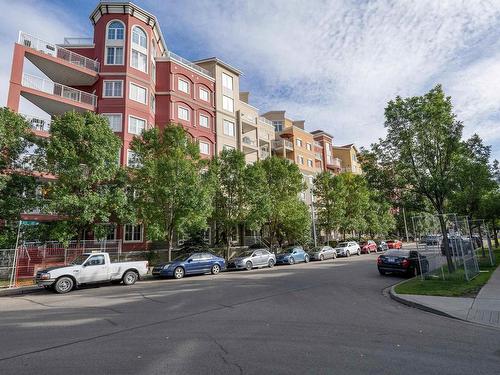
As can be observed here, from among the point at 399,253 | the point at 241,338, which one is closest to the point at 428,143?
the point at 399,253

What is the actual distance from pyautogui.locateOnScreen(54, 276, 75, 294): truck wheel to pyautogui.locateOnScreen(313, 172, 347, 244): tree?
105ft

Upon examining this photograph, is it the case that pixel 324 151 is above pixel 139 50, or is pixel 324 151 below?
below

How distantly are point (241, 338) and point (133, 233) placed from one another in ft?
76.9

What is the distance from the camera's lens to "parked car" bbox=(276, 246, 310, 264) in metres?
27.4

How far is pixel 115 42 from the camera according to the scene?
2980 centimetres

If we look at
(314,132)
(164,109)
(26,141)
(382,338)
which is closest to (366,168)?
(382,338)

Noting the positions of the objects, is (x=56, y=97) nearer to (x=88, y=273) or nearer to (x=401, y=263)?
(x=88, y=273)

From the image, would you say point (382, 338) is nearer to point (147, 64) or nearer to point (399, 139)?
point (399, 139)

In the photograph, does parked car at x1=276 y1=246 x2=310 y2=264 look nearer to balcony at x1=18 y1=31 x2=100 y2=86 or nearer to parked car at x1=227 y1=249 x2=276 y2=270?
parked car at x1=227 y1=249 x2=276 y2=270

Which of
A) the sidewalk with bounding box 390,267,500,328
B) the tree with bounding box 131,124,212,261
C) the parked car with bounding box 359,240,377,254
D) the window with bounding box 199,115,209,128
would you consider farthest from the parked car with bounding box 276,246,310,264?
the window with bounding box 199,115,209,128

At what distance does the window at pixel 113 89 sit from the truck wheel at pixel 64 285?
62.5 feet

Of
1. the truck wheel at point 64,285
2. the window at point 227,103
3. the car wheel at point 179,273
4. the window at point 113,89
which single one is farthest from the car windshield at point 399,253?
the window at point 227,103

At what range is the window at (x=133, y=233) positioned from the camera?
27408mm

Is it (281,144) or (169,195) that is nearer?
(169,195)
